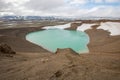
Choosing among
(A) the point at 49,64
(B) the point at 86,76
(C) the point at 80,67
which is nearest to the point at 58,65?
(A) the point at 49,64

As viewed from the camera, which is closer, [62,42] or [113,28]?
[62,42]

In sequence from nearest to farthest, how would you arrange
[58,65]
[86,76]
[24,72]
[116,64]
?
[86,76] < [24,72] < [58,65] < [116,64]

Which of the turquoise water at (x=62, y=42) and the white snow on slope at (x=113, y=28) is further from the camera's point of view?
the white snow on slope at (x=113, y=28)

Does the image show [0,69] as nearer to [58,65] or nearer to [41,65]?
[41,65]

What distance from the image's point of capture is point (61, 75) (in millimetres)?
7621

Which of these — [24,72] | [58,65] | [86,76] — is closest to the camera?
[86,76]

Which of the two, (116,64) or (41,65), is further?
(116,64)

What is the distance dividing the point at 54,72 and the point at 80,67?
4.15 ft

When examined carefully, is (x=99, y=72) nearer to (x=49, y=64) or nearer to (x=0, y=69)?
(x=49, y=64)

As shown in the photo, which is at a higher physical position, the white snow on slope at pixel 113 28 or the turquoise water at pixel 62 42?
the white snow on slope at pixel 113 28

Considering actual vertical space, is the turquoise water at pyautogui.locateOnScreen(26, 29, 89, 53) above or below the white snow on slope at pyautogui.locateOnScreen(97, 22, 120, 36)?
below

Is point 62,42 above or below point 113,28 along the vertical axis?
below

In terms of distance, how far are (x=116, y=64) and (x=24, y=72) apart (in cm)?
537

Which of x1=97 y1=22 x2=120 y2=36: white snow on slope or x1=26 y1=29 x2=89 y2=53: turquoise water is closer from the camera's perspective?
x1=26 y1=29 x2=89 y2=53: turquoise water
